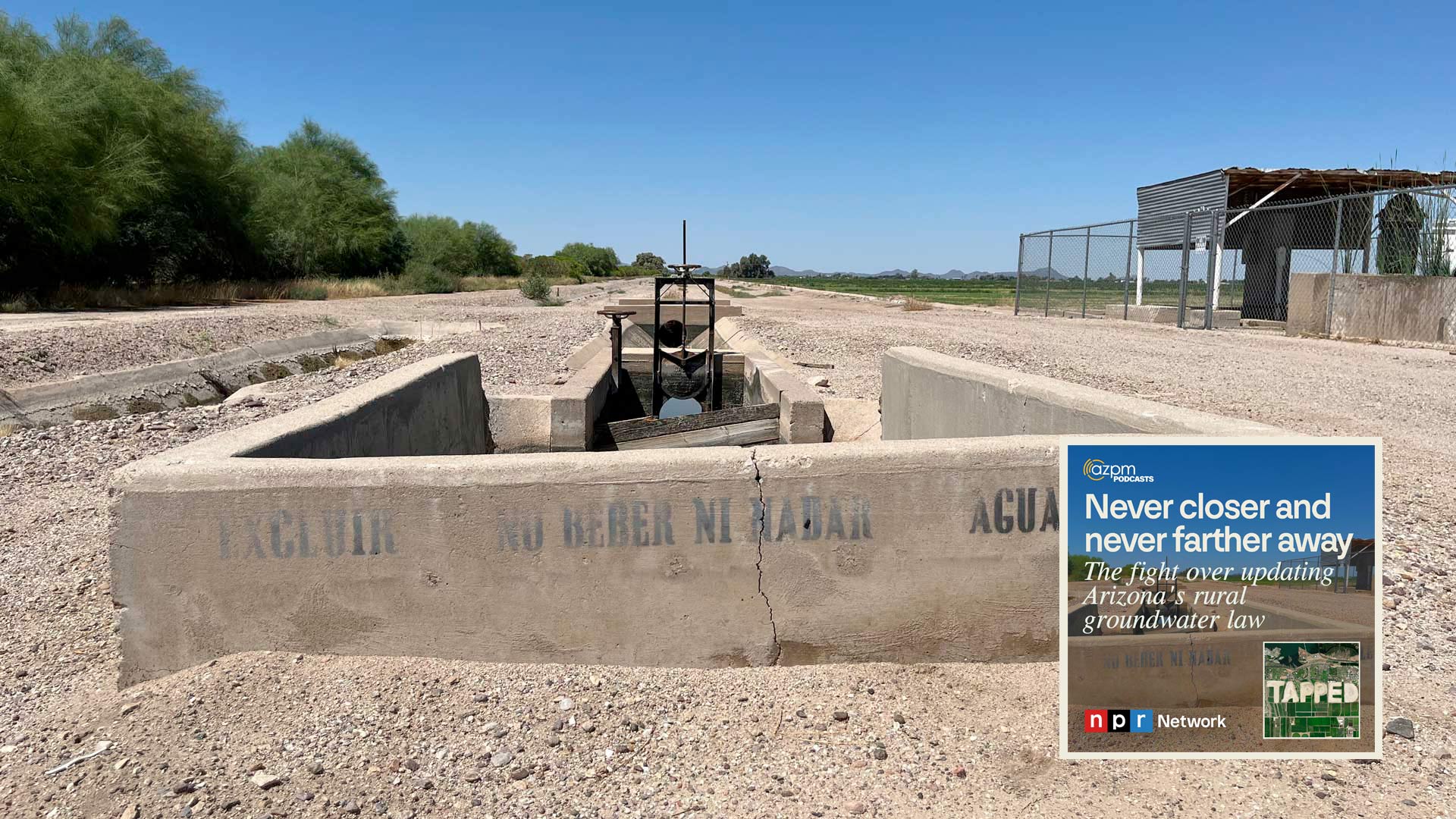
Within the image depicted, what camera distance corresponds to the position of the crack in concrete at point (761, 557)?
10.8ft

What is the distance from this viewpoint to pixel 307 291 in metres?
33.1

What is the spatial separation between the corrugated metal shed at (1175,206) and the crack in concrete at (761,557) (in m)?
19.8

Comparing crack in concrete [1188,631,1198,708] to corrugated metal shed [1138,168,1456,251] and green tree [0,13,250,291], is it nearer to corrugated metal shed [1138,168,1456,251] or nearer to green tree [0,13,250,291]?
corrugated metal shed [1138,168,1456,251]

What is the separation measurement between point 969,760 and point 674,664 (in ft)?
3.76

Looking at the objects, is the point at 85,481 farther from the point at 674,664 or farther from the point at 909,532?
→ the point at 909,532

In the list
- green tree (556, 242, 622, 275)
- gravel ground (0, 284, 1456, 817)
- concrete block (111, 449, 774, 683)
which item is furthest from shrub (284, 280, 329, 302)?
green tree (556, 242, 622, 275)

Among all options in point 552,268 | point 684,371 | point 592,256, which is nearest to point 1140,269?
point 684,371

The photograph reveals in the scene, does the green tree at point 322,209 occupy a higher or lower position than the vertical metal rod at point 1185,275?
higher

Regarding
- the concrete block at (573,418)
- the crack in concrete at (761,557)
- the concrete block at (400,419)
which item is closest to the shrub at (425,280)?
the concrete block at (573,418)

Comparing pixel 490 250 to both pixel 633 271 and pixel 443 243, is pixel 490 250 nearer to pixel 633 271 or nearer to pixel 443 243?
pixel 443 243

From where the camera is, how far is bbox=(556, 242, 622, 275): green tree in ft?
430

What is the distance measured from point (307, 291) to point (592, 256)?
107m
